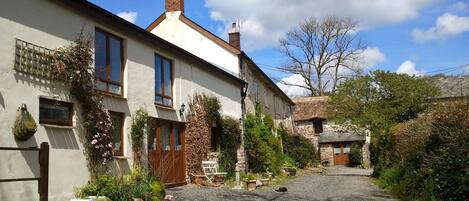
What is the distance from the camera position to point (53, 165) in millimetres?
11125

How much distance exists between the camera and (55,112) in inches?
454

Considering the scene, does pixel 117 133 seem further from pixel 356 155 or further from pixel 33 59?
pixel 356 155

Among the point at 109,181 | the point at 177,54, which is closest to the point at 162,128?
the point at 177,54

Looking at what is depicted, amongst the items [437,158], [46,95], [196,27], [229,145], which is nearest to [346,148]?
[196,27]

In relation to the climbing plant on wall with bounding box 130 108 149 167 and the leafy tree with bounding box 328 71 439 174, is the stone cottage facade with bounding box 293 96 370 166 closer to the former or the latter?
the leafy tree with bounding box 328 71 439 174

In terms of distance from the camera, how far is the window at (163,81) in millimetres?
16797

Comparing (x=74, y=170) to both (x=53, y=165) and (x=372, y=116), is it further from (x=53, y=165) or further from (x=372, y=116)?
(x=372, y=116)

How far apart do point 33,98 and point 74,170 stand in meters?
2.13

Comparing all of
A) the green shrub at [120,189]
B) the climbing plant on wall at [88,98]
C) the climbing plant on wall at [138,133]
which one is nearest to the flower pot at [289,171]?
the climbing plant on wall at [138,133]

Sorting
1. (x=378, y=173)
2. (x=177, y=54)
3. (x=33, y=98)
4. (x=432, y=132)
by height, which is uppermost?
(x=177, y=54)

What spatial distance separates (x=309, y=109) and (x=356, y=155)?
22.8 ft

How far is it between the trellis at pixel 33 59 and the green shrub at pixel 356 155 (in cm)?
3703

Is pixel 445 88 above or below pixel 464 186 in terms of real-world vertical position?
above

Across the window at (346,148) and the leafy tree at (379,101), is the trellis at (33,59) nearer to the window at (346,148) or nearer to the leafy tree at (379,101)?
the leafy tree at (379,101)
